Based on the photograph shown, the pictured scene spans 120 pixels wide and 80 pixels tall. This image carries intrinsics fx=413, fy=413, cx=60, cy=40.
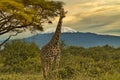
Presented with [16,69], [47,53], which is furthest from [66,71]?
[16,69]

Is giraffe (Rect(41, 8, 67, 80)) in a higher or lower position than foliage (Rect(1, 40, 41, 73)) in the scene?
higher

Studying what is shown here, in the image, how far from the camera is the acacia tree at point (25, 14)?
2616 centimetres

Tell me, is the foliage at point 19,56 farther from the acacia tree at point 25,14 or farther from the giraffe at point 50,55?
the giraffe at point 50,55

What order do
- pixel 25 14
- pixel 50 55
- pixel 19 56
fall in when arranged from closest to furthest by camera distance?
pixel 50 55 < pixel 25 14 < pixel 19 56

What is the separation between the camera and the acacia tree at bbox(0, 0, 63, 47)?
26.2 metres

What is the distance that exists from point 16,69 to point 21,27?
6140 millimetres

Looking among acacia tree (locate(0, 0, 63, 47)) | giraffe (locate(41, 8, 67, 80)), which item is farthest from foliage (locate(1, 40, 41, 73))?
giraffe (locate(41, 8, 67, 80))

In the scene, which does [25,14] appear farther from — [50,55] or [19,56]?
[19,56]

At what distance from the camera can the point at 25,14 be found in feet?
87.2

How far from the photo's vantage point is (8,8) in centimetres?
2588

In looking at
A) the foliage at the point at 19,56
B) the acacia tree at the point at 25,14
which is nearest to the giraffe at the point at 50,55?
the acacia tree at the point at 25,14

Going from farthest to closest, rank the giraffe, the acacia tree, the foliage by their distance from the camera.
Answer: the foliage < the acacia tree < the giraffe

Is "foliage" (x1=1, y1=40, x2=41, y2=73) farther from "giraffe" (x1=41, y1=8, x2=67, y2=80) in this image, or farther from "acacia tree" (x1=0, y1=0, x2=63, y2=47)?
"giraffe" (x1=41, y1=8, x2=67, y2=80)

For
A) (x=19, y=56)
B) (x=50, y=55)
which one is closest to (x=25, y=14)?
(x=50, y=55)
